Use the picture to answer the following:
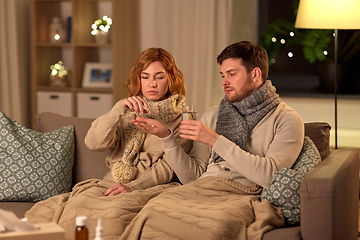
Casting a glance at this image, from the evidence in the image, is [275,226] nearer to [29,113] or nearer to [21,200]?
[21,200]

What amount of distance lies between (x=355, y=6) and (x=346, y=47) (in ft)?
4.60

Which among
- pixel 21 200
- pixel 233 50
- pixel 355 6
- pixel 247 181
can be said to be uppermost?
pixel 355 6

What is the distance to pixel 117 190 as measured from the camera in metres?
2.03

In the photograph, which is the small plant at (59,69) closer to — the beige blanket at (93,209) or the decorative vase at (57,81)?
the decorative vase at (57,81)

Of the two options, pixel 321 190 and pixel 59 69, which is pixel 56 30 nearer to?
pixel 59 69

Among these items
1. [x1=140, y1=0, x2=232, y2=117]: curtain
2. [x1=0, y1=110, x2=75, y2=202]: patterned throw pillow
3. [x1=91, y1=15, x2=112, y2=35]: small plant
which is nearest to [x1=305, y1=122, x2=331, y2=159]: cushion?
[x1=0, y1=110, x2=75, y2=202]: patterned throw pillow

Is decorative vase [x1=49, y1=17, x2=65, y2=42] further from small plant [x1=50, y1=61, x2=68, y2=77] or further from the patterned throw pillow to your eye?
the patterned throw pillow

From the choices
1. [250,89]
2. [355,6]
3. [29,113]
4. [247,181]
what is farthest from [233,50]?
[29,113]

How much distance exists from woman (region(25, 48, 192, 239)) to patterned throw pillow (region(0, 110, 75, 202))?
144mm

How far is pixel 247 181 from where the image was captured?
202cm

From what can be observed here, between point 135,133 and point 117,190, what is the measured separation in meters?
0.34

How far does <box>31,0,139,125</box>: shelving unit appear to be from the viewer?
4.11 metres

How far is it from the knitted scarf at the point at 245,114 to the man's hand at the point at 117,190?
44 centimetres

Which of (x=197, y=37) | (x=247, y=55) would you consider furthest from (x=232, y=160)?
(x=197, y=37)
